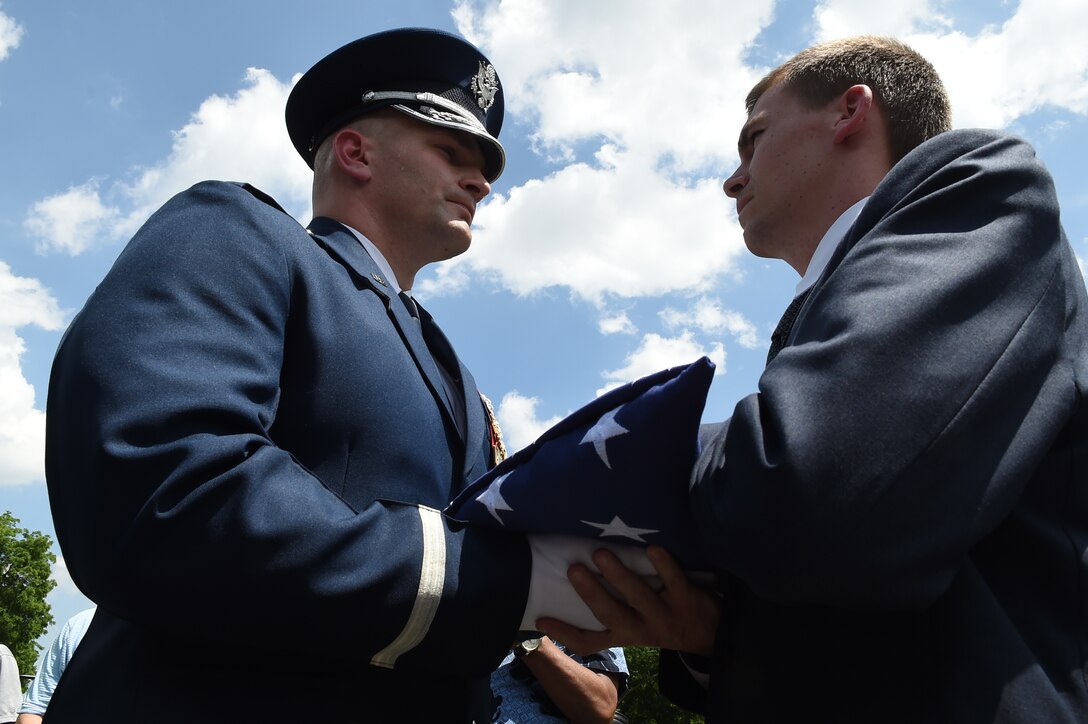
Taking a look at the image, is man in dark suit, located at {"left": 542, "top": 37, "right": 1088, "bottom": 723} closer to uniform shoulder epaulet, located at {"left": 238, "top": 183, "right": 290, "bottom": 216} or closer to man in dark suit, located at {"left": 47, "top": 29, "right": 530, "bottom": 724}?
man in dark suit, located at {"left": 47, "top": 29, "right": 530, "bottom": 724}

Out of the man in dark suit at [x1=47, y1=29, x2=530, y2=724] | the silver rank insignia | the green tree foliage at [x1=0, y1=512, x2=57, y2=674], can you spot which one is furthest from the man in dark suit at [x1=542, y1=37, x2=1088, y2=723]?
the green tree foliage at [x1=0, y1=512, x2=57, y2=674]

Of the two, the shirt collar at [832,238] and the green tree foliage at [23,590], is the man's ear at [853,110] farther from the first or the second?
the green tree foliage at [23,590]

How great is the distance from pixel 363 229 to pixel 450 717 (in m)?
1.84

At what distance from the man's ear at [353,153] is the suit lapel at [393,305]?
561mm

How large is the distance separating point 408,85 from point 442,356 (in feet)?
4.23

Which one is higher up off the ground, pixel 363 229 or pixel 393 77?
pixel 393 77

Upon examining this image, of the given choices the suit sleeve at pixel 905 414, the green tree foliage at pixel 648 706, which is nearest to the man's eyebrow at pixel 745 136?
the suit sleeve at pixel 905 414

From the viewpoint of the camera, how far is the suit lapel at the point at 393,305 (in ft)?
8.49

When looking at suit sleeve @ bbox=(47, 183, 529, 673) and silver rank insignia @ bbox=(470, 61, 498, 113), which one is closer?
suit sleeve @ bbox=(47, 183, 529, 673)

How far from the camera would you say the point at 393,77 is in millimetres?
3654

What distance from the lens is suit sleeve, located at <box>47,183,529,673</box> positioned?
1687mm

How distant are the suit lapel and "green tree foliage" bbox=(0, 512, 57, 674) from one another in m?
36.4

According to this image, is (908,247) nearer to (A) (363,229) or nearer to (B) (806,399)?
(B) (806,399)

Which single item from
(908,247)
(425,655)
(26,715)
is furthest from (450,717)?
(26,715)
